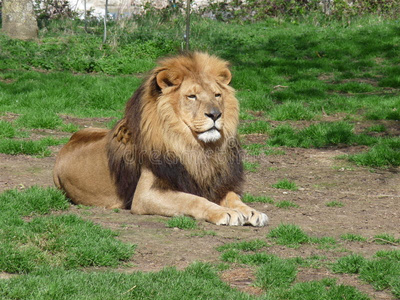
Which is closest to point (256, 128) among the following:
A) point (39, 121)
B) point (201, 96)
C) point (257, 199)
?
point (39, 121)

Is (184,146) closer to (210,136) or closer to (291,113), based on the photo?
(210,136)

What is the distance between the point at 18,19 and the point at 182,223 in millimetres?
10827

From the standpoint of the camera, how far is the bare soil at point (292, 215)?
4.94 m

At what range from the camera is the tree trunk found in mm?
14984

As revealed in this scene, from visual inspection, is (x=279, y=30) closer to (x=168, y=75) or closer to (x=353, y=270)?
(x=168, y=75)

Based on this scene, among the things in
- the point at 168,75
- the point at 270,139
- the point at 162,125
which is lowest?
the point at 270,139

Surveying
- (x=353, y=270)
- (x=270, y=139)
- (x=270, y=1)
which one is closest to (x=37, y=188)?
(x=353, y=270)

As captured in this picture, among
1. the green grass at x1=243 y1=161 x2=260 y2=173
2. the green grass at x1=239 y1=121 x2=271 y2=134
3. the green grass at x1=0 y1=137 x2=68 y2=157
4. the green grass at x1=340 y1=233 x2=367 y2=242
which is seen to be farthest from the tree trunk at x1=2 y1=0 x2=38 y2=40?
the green grass at x1=340 y1=233 x2=367 y2=242

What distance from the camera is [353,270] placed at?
15.5 feet

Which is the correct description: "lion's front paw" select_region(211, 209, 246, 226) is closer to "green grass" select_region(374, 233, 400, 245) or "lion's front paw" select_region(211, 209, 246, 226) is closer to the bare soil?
the bare soil

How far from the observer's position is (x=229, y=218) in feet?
19.1

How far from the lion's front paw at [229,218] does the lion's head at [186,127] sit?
0.52 m

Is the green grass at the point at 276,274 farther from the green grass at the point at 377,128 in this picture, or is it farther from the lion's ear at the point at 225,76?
the green grass at the point at 377,128

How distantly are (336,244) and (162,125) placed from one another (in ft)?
6.56
